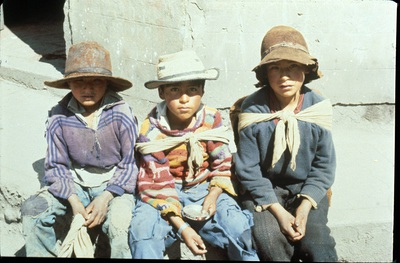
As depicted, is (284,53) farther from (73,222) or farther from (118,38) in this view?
(118,38)

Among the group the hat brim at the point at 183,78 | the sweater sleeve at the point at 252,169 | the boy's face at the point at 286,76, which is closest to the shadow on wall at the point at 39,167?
the hat brim at the point at 183,78

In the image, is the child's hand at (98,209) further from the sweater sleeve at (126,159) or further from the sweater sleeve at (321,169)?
the sweater sleeve at (321,169)

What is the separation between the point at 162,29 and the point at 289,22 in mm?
1044

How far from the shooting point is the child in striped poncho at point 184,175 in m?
2.97

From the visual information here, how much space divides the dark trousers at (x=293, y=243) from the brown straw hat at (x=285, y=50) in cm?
79

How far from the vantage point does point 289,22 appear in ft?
15.4

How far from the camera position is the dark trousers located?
2895mm

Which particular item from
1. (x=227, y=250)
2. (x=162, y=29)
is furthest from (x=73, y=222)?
(x=162, y=29)

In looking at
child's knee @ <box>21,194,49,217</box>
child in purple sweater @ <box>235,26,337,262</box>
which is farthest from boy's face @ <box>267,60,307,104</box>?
child's knee @ <box>21,194,49,217</box>

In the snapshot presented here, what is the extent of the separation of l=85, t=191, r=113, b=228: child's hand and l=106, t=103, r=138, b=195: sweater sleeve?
63mm

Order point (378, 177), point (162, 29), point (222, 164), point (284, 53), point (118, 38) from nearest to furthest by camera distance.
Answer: point (284, 53)
point (222, 164)
point (378, 177)
point (162, 29)
point (118, 38)

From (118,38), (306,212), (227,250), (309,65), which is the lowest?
(227,250)

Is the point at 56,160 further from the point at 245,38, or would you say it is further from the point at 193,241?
the point at 245,38

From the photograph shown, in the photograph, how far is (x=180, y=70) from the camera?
10.3 ft
